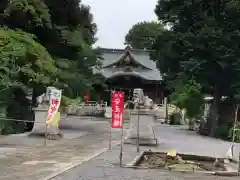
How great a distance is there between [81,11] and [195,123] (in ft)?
45.0

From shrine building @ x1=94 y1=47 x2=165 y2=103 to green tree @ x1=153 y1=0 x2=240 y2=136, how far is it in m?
21.0

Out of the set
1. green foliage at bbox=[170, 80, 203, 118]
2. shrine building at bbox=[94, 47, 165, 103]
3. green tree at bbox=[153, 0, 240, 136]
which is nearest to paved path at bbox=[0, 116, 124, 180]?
green tree at bbox=[153, 0, 240, 136]

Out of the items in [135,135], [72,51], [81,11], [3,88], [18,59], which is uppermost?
[81,11]

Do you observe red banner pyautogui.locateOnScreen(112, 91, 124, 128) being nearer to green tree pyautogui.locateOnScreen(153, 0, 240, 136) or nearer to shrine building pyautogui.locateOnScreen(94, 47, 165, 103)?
green tree pyautogui.locateOnScreen(153, 0, 240, 136)

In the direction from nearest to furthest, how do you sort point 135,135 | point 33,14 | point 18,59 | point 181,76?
point 18,59 < point 135,135 < point 33,14 < point 181,76

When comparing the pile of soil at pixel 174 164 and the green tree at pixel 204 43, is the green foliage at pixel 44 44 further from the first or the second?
the pile of soil at pixel 174 164

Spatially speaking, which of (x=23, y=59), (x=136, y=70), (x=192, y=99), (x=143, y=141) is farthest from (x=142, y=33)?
(x=23, y=59)

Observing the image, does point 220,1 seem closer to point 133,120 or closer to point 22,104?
point 133,120

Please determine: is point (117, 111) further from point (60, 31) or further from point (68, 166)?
point (60, 31)

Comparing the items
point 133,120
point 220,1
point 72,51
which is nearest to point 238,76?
point 220,1

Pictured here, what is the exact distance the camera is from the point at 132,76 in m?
49.8

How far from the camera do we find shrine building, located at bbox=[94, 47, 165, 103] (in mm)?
49688

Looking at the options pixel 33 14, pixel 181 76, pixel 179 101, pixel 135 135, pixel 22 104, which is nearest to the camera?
pixel 135 135

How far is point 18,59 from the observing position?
16719 millimetres
